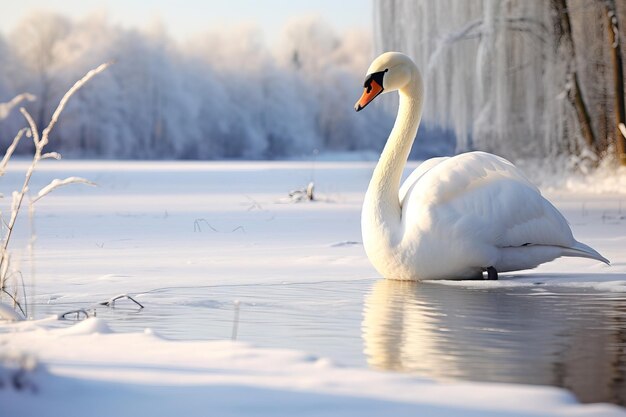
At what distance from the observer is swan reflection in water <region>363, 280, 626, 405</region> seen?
3.40 metres

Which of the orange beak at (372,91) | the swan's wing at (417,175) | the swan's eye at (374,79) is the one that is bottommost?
the swan's wing at (417,175)

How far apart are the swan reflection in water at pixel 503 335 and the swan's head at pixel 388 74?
A: 4.61 ft

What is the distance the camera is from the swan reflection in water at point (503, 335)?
340cm

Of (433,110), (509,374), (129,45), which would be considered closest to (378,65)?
(509,374)

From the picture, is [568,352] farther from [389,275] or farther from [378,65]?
[378,65]

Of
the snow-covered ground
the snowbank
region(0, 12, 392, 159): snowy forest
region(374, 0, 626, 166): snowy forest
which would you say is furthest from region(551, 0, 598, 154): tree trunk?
region(0, 12, 392, 159): snowy forest

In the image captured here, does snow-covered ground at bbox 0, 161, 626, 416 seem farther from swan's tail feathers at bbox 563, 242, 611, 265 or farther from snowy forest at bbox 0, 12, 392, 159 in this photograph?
snowy forest at bbox 0, 12, 392, 159

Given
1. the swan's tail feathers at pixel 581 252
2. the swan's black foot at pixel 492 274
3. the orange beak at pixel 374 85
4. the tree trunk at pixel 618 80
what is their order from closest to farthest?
the swan's black foot at pixel 492 274 < the swan's tail feathers at pixel 581 252 < the orange beak at pixel 374 85 < the tree trunk at pixel 618 80

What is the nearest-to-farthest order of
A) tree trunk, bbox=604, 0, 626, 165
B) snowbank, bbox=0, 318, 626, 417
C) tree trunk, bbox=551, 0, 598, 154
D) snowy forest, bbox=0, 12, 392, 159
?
snowbank, bbox=0, 318, 626, 417 → tree trunk, bbox=604, 0, 626, 165 → tree trunk, bbox=551, 0, 598, 154 → snowy forest, bbox=0, 12, 392, 159

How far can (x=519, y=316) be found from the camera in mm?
4852

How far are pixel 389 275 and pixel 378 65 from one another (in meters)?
1.43

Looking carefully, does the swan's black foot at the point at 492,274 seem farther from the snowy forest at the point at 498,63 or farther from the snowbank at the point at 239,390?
the snowy forest at the point at 498,63

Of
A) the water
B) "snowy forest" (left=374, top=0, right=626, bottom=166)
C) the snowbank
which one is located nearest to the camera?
the snowbank

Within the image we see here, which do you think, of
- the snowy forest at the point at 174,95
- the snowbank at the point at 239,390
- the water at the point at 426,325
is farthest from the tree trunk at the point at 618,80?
the snowy forest at the point at 174,95
